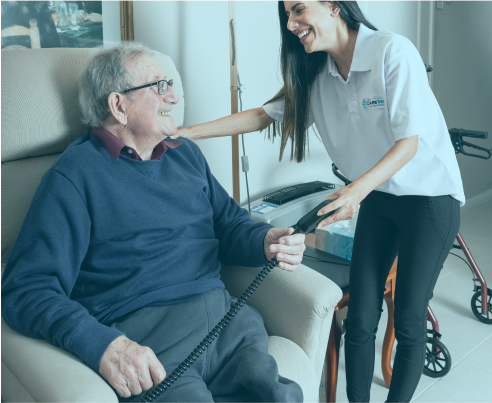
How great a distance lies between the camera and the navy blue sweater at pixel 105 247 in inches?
38.7

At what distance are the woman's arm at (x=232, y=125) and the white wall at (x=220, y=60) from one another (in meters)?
0.43

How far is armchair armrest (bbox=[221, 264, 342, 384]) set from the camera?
3.81 feet

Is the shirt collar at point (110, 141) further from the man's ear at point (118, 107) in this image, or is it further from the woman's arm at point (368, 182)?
the woman's arm at point (368, 182)

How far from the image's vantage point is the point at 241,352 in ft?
3.49

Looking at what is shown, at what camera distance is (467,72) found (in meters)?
3.41

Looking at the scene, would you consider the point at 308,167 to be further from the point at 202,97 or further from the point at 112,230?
the point at 112,230

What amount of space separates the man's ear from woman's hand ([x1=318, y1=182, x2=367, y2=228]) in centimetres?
58

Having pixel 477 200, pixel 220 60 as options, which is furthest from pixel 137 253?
pixel 477 200

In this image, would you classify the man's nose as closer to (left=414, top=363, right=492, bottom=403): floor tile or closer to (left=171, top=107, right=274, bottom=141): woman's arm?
(left=171, top=107, right=274, bottom=141): woman's arm

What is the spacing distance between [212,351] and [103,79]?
0.74 meters

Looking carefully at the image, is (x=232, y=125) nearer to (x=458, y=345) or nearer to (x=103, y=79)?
(x=103, y=79)

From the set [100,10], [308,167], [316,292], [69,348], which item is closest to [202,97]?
[100,10]

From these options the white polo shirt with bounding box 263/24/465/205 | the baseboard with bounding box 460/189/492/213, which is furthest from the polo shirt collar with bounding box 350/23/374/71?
the baseboard with bounding box 460/189/492/213

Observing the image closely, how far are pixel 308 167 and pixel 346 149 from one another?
1047mm
